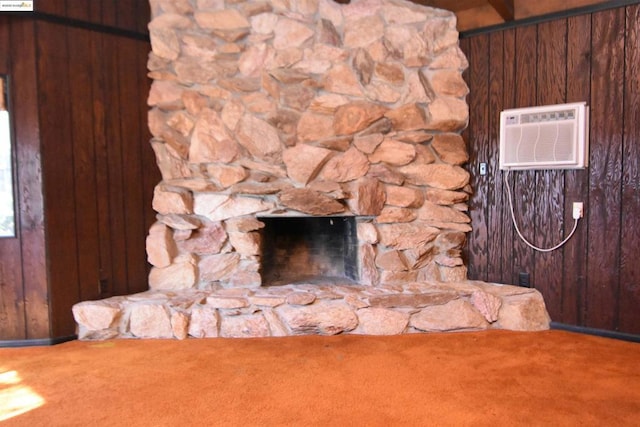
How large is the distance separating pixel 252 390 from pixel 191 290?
1158 mm

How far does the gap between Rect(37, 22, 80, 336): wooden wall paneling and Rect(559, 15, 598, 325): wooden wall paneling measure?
3273 mm

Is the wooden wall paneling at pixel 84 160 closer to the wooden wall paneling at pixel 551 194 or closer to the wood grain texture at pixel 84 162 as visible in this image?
the wood grain texture at pixel 84 162

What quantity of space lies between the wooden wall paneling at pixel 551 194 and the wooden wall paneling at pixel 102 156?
297cm

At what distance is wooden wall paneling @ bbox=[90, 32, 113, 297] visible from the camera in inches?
108

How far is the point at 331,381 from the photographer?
201 cm

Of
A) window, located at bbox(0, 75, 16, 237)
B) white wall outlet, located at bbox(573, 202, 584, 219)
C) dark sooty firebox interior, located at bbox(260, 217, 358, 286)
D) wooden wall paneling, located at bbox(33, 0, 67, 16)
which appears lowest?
dark sooty firebox interior, located at bbox(260, 217, 358, 286)

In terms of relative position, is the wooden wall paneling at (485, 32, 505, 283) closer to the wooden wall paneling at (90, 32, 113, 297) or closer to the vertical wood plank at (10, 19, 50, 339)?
the wooden wall paneling at (90, 32, 113, 297)

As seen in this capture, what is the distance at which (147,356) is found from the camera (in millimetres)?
2354

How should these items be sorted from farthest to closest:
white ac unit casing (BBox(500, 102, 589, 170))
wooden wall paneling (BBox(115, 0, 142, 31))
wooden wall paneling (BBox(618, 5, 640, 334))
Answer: wooden wall paneling (BBox(115, 0, 142, 31)) → white ac unit casing (BBox(500, 102, 589, 170)) → wooden wall paneling (BBox(618, 5, 640, 334))

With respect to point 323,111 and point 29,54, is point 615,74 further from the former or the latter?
point 29,54

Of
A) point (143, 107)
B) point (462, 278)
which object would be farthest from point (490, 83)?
point (143, 107)

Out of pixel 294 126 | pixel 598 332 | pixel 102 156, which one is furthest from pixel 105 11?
pixel 598 332

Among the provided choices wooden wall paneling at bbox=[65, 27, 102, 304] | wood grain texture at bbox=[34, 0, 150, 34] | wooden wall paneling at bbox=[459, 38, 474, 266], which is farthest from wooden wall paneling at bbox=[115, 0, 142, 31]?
wooden wall paneling at bbox=[459, 38, 474, 266]

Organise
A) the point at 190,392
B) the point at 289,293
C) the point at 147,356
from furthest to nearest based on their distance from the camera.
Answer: the point at 289,293
the point at 147,356
the point at 190,392
